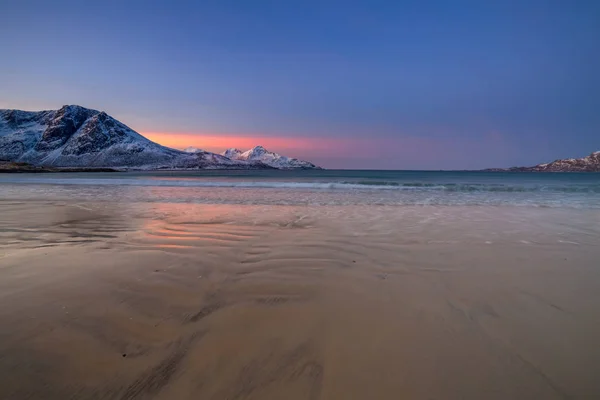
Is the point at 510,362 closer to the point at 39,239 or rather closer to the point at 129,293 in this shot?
the point at 129,293

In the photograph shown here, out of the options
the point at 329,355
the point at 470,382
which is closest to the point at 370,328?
the point at 329,355

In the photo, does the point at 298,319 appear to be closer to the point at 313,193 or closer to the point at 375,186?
the point at 313,193

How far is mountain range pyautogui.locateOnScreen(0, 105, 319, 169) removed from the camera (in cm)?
15712

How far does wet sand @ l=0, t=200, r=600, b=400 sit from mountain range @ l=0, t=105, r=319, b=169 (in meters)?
156

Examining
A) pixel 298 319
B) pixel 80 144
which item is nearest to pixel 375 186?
pixel 298 319

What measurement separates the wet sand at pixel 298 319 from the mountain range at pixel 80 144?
156 meters

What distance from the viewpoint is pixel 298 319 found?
335 centimetres

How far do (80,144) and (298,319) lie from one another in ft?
672

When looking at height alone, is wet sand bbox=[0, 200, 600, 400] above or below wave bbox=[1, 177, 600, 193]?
below

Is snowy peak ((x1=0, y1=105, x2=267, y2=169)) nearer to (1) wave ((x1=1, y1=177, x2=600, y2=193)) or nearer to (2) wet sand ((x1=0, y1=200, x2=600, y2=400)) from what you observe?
(1) wave ((x1=1, y1=177, x2=600, y2=193))

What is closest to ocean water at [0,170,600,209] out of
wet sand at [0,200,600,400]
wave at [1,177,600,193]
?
wave at [1,177,600,193]

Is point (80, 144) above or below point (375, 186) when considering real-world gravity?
above

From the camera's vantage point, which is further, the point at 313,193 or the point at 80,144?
the point at 80,144

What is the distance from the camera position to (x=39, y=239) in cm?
695
